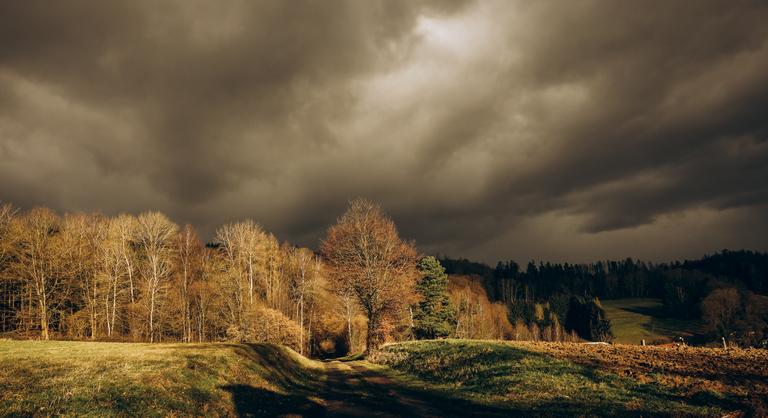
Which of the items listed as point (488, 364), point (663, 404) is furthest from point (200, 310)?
point (663, 404)

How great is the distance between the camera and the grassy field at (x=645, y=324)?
115 metres

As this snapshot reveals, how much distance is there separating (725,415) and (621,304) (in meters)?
193

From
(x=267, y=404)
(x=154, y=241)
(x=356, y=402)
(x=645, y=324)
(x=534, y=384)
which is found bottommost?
(x=645, y=324)

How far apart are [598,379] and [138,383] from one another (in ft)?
72.9

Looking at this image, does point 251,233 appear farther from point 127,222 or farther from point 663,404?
point 663,404

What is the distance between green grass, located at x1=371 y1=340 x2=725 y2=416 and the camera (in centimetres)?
1490

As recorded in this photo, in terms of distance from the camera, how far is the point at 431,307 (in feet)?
200

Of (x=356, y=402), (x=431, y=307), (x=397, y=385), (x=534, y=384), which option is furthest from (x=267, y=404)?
(x=431, y=307)

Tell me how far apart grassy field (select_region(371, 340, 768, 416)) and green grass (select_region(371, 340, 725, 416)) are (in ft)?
0.11

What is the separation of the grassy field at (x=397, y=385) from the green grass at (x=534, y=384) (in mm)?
64

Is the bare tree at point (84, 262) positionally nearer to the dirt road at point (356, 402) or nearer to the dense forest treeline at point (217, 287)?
the dense forest treeline at point (217, 287)

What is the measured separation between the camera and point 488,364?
24859 millimetres

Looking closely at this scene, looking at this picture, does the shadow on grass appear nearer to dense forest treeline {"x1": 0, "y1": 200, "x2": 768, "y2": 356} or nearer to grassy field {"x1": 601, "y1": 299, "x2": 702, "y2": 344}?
dense forest treeline {"x1": 0, "y1": 200, "x2": 768, "y2": 356}

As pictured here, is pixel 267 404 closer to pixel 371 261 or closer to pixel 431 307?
pixel 371 261
